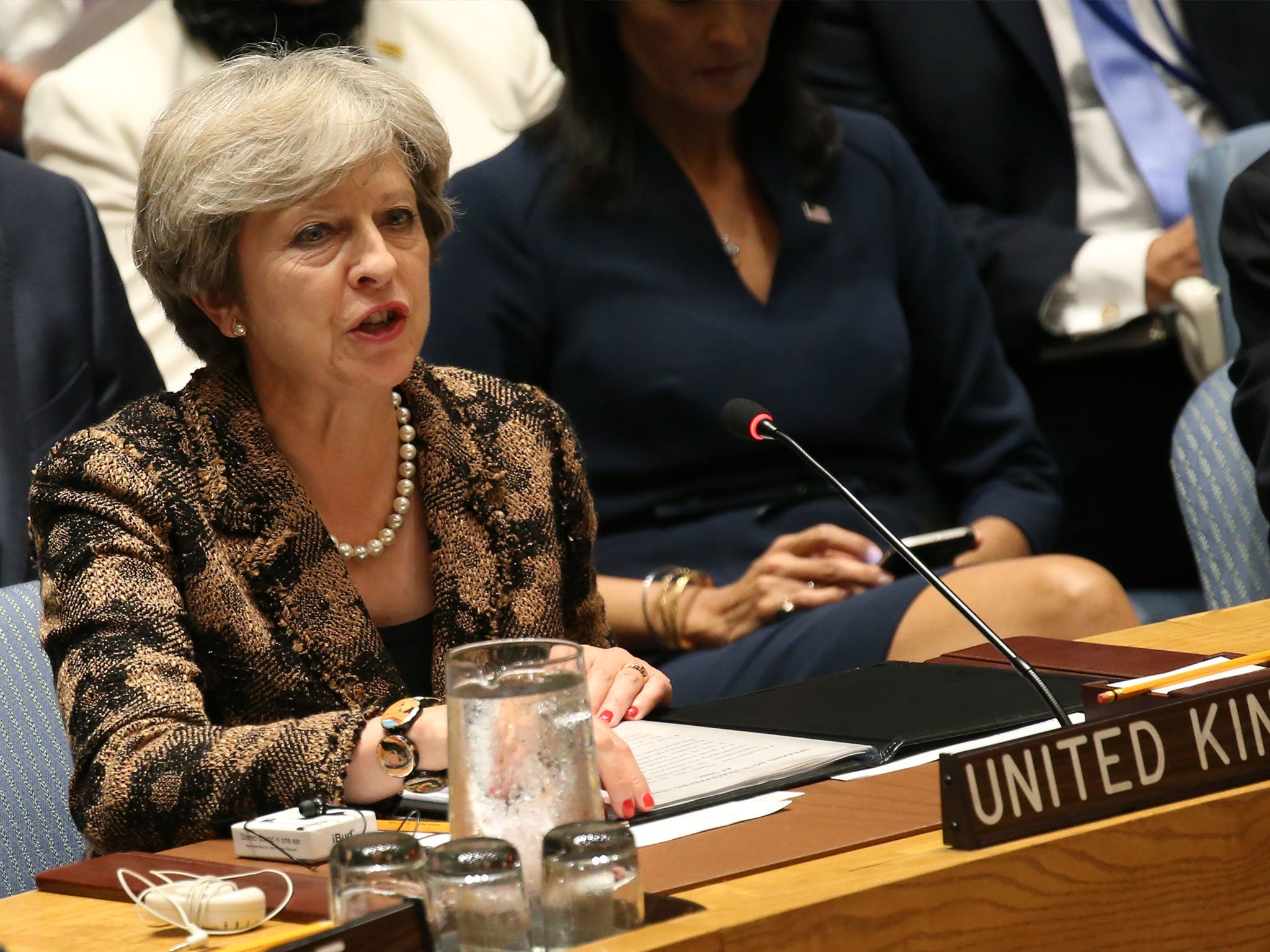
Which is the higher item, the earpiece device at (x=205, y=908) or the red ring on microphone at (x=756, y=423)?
the red ring on microphone at (x=756, y=423)

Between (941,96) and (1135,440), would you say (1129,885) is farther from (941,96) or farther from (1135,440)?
(941,96)

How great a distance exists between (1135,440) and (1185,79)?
2.35 ft

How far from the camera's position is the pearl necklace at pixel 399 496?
1.59 metres

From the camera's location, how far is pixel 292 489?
1511 mm

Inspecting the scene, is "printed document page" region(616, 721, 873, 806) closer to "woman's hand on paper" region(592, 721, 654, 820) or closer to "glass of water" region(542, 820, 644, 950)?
"woman's hand on paper" region(592, 721, 654, 820)

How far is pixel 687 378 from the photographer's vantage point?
229 cm

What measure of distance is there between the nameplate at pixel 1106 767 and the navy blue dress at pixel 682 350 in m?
1.17

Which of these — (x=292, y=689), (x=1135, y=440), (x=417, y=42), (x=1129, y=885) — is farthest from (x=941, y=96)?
(x=1129, y=885)

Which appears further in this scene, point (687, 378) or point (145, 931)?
point (687, 378)

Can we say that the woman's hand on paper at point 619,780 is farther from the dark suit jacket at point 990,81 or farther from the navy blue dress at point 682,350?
the dark suit jacket at point 990,81

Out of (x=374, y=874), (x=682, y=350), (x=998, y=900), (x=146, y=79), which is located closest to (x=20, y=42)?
(x=146, y=79)

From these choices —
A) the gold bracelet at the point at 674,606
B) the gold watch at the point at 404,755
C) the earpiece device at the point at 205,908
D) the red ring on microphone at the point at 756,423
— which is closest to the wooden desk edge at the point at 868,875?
the earpiece device at the point at 205,908

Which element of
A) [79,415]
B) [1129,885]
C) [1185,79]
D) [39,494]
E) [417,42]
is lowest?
[1129,885]

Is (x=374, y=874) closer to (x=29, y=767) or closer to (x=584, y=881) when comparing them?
(x=584, y=881)
